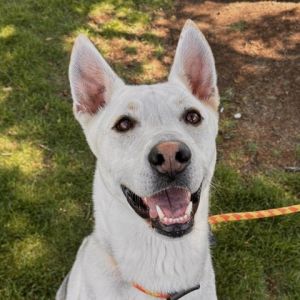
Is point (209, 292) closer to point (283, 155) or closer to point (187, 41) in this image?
point (187, 41)

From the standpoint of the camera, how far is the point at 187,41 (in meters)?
3.57

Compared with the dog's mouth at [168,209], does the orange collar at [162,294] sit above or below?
below

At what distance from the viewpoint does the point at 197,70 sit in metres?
3.73

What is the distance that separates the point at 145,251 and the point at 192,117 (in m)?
0.89

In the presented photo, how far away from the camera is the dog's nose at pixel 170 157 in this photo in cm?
285

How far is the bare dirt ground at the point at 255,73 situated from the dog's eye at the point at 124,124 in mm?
2713

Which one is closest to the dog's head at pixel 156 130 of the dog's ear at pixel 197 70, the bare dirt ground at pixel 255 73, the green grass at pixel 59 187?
the dog's ear at pixel 197 70

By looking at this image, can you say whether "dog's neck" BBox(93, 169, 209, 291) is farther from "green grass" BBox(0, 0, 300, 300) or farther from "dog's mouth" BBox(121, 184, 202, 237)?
"green grass" BBox(0, 0, 300, 300)

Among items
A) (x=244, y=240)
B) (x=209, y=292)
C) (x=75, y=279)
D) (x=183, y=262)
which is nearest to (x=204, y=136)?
(x=183, y=262)

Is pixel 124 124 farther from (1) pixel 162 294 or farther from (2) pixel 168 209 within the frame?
(1) pixel 162 294

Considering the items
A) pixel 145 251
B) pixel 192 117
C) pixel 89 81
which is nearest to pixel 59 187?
pixel 89 81

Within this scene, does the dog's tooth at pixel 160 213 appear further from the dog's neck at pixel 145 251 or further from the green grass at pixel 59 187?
the green grass at pixel 59 187


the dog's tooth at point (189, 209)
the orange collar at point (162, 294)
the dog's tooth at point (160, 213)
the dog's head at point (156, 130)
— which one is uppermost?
the dog's head at point (156, 130)

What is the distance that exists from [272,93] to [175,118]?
3600mm
